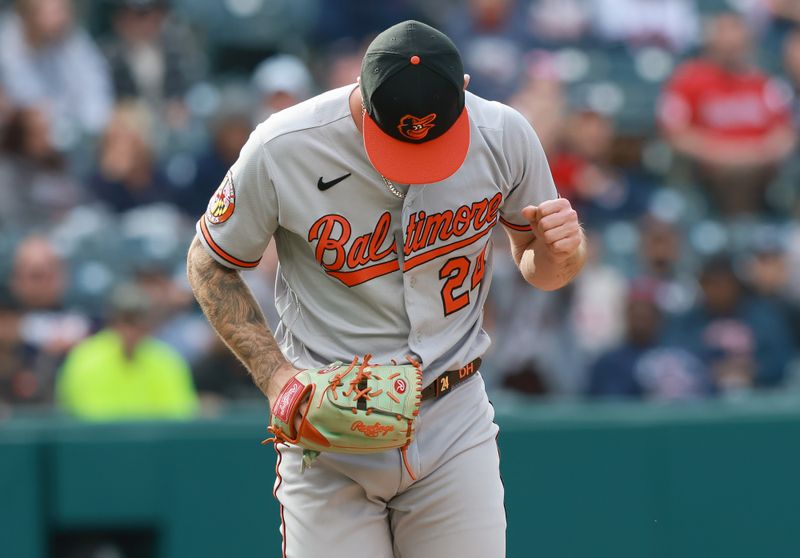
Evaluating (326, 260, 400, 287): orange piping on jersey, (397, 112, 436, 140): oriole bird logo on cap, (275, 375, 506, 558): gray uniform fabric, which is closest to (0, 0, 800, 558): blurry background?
(275, 375, 506, 558): gray uniform fabric

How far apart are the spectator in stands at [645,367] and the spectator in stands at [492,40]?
256 centimetres

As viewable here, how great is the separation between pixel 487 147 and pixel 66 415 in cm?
341

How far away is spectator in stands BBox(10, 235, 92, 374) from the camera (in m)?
7.33

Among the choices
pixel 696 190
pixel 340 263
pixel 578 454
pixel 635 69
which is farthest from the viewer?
pixel 635 69

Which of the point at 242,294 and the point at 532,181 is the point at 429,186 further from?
the point at 242,294

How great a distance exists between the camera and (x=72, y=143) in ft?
28.8

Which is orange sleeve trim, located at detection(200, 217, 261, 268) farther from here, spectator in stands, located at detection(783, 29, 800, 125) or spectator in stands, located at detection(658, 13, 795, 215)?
spectator in stands, located at detection(783, 29, 800, 125)

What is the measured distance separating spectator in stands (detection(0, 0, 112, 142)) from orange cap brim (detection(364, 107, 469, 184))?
5.95 meters

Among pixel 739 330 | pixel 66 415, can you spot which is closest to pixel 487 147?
pixel 66 415

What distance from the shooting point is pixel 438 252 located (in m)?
3.55

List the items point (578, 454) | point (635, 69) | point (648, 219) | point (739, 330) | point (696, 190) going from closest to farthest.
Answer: point (578, 454)
point (739, 330)
point (648, 219)
point (696, 190)
point (635, 69)

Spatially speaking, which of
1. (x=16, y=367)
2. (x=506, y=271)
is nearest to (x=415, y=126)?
(x=16, y=367)

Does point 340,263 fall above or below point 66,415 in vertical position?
above

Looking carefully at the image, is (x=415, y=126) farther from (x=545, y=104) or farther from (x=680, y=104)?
(x=680, y=104)
